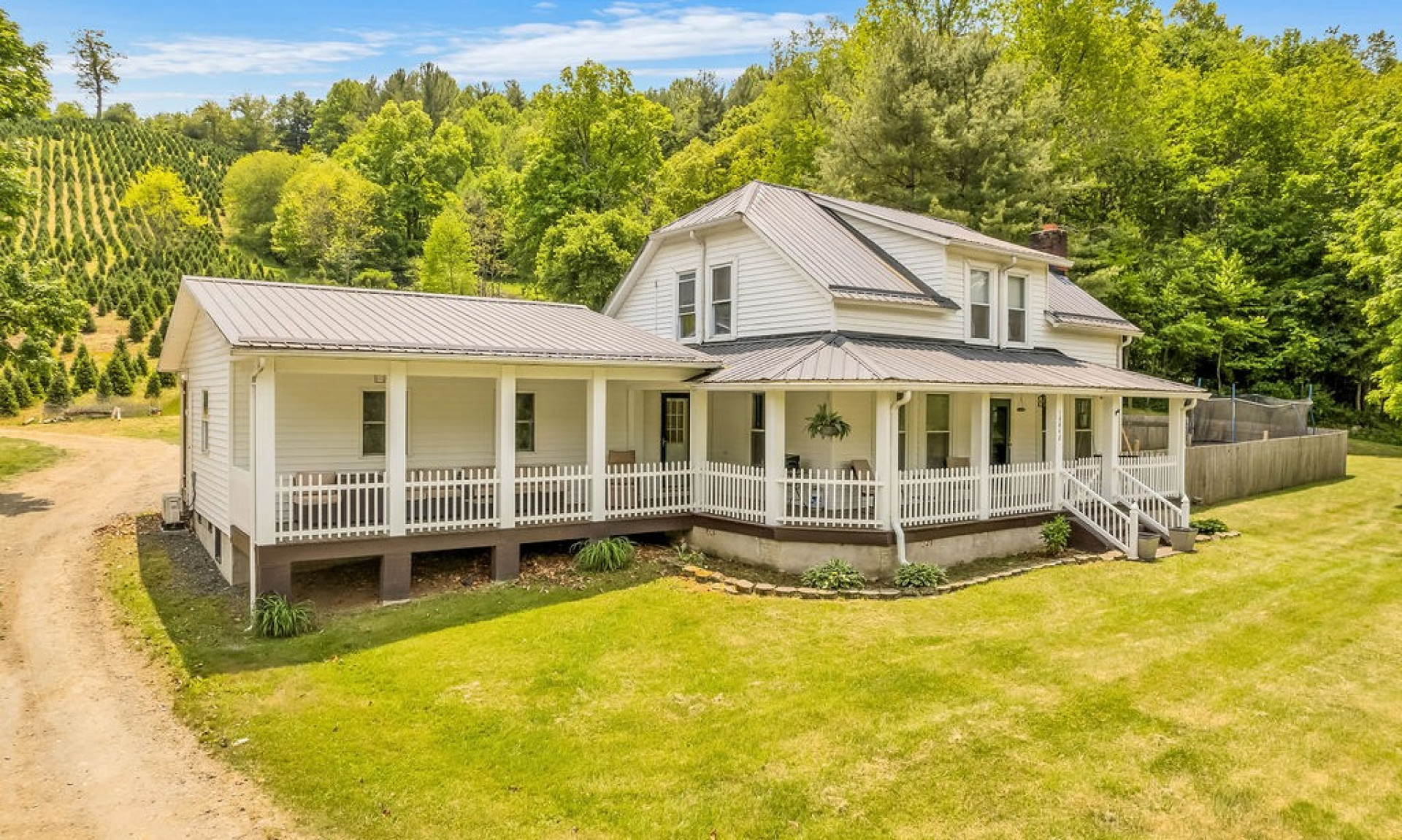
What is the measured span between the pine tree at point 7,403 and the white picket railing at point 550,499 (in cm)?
3037

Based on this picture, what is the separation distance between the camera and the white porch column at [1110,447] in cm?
1669

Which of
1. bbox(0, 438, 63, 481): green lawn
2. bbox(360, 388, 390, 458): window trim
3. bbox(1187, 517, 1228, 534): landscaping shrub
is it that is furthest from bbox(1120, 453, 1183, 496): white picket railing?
bbox(0, 438, 63, 481): green lawn

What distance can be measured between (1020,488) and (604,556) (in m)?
7.95

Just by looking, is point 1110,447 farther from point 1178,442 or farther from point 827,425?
point 827,425

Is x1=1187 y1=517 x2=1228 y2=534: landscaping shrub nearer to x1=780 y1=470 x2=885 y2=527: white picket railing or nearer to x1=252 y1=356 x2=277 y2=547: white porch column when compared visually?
x1=780 y1=470 x2=885 y2=527: white picket railing

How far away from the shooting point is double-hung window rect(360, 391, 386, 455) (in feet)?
46.8

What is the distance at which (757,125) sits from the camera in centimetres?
4841

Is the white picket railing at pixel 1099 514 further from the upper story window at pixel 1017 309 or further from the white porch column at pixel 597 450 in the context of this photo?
the white porch column at pixel 597 450

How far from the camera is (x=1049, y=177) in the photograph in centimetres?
3447

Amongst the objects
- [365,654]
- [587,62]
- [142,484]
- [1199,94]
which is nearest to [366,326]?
[365,654]

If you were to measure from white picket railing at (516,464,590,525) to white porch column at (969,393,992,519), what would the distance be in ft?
23.1

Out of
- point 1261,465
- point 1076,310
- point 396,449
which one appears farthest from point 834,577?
point 1261,465

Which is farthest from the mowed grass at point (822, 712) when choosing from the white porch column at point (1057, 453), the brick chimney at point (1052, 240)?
the brick chimney at point (1052, 240)

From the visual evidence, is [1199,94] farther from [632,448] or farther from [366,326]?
[366,326]
